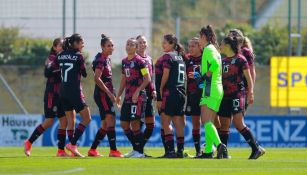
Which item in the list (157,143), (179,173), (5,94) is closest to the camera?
(179,173)

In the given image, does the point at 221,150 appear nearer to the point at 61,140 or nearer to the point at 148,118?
the point at 148,118

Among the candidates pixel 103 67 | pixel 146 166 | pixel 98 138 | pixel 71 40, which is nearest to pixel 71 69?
pixel 71 40

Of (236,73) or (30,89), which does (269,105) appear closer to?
(30,89)

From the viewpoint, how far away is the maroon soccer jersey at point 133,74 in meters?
18.4

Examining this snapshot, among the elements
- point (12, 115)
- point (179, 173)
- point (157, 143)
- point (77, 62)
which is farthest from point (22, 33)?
point (179, 173)

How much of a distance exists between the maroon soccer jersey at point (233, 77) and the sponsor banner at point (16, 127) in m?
11.0

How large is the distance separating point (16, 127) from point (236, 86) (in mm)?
11484

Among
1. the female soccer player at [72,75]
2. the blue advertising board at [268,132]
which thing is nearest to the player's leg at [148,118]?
the female soccer player at [72,75]

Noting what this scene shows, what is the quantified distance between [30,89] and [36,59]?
0.89m

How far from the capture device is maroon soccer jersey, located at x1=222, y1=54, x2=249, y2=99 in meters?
17.5

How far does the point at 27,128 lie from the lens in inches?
1092

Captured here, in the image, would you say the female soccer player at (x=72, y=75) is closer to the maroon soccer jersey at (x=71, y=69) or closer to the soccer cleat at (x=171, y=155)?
the maroon soccer jersey at (x=71, y=69)

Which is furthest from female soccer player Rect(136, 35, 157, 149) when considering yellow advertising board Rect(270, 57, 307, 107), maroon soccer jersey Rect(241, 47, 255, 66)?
yellow advertising board Rect(270, 57, 307, 107)

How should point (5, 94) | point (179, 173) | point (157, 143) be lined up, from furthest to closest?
point (5, 94) → point (157, 143) → point (179, 173)
